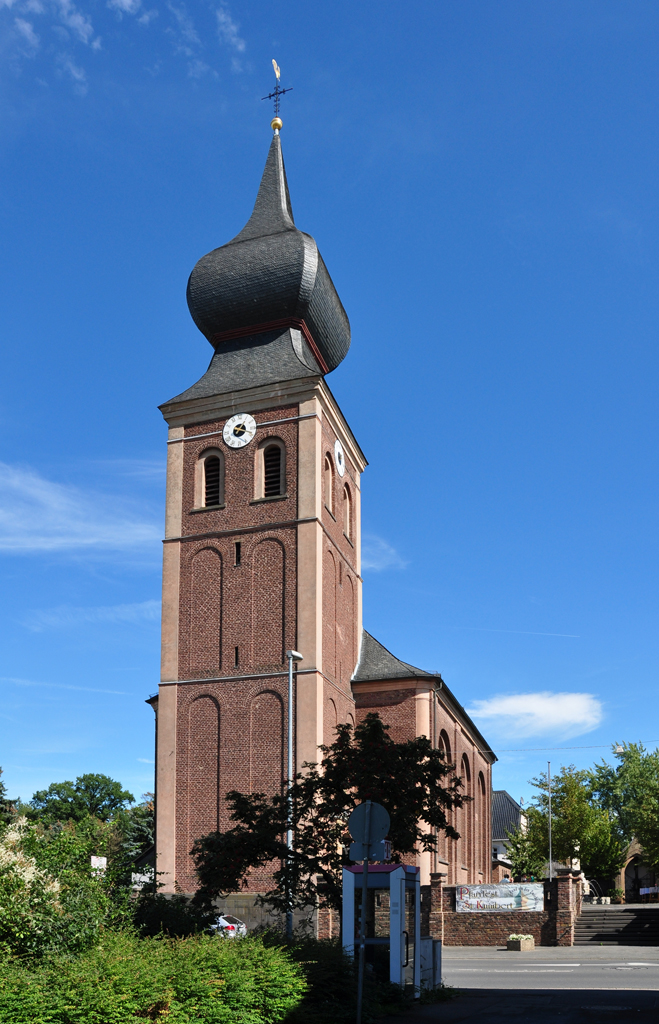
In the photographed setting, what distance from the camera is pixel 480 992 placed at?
54.2 feet

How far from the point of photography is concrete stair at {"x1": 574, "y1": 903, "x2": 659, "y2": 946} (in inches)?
1220

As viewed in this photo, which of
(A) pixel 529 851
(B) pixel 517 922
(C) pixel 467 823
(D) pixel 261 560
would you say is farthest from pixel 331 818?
(A) pixel 529 851

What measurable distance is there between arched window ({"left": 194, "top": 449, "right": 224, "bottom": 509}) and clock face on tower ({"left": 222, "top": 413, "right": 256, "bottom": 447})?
2.19 ft

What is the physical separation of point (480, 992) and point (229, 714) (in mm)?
15674

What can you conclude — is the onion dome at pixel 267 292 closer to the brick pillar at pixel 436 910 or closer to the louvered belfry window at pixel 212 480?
the louvered belfry window at pixel 212 480

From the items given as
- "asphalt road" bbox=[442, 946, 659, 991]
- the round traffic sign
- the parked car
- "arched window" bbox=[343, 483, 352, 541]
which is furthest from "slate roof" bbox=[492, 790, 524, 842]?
the round traffic sign

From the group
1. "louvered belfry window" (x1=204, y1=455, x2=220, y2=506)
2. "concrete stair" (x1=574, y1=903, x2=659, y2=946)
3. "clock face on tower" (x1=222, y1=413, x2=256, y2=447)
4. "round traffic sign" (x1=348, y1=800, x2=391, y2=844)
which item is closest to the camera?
"round traffic sign" (x1=348, y1=800, x2=391, y2=844)

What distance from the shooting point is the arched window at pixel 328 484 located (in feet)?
113

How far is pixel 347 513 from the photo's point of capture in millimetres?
38062

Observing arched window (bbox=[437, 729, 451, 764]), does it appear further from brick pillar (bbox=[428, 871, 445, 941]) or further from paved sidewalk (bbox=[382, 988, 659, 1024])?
paved sidewalk (bbox=[382, 988, 659, 1024])

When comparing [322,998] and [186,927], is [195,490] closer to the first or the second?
[186,927]

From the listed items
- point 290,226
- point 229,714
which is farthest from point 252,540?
point 290,226

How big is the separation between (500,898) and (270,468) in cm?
1549

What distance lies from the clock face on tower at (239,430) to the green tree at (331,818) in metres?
17.1
